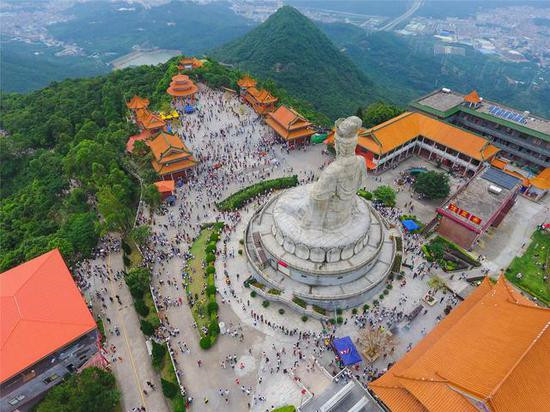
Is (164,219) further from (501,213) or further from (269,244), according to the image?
(501,213)

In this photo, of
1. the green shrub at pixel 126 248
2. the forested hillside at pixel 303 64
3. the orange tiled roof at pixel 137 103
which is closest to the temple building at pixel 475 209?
the green shrub at pixel 126 248

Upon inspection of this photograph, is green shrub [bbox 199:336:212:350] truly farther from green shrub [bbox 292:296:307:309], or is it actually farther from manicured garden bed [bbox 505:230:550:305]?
manicured garden bed [bbox 505:230:550:305]

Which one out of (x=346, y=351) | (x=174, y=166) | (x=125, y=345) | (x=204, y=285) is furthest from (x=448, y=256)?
(x=174, y=166)

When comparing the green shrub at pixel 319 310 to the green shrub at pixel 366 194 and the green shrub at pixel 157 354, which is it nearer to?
the green shrub at pixel 157 354

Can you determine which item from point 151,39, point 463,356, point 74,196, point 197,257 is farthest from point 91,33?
point 463,356

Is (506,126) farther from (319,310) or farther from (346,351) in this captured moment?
(346,351)
